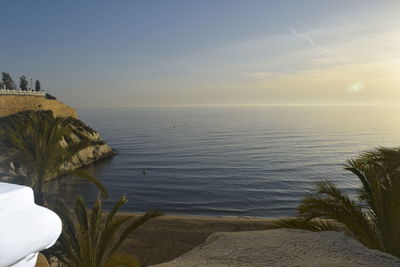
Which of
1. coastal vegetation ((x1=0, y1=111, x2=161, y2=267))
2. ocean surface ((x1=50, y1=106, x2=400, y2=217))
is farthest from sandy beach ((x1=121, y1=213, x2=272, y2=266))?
ocean surface ((x1=50, y1=106, x2=400, y2=217))

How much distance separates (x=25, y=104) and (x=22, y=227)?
63.8 meters

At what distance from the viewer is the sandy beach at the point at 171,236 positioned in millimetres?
18297

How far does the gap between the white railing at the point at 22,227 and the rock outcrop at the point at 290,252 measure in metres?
6.89

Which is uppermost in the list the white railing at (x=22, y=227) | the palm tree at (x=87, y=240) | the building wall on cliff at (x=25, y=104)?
the building wall on cliff at (x=25, y=104)

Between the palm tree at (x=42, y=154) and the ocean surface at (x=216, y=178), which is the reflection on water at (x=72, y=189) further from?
the palm tree at (x=42, y=154)

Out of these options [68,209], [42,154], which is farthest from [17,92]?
[68,209]

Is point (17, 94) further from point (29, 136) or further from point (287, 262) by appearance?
point (287, 262)

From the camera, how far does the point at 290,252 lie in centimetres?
792

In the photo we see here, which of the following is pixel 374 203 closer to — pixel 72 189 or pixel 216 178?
pixel 72 189

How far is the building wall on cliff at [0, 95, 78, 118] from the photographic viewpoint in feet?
174

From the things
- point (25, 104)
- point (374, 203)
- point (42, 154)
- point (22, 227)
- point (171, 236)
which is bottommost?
point (171, 236)

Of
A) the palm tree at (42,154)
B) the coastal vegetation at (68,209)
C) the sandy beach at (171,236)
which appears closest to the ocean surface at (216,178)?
the sandy beach at (171,236)

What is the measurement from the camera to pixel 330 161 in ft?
204

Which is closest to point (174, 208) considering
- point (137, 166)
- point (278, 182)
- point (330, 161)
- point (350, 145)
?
point (278, 182)
